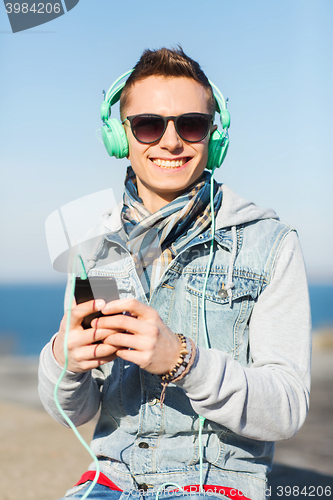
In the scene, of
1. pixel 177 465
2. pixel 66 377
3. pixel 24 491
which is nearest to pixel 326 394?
pixel 24 491

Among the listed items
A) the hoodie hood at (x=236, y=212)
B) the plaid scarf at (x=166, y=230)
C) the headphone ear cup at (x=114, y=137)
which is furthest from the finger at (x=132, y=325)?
the headphone ear cup at (x=114, y=137)

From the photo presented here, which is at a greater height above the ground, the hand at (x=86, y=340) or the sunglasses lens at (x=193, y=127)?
the sunglasses lens at (x=193, y=127)

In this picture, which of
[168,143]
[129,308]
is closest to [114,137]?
[168,143]

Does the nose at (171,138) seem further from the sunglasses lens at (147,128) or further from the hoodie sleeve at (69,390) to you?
the hoodie sleeve at (69,390)

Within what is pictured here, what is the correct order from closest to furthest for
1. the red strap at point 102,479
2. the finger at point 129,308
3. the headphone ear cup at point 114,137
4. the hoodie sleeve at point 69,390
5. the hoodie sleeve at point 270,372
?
the finger at point 129,308 < the hoodie sleeve at point 270,372 < the hoodie sleeve at point 69,390 < the red strap at point 102,479 < the headphone ear cup at point 114,137

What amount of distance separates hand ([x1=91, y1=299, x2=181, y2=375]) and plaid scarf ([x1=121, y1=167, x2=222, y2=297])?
20.8 inches

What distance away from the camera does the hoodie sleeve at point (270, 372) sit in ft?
4.49

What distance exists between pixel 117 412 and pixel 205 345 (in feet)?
1.58

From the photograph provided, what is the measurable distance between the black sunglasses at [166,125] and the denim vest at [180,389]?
1.37 feet

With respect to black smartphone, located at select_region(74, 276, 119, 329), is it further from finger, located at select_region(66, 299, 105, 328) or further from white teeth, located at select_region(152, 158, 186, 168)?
white teeth, located at select_region(152, 158, 186, 168)

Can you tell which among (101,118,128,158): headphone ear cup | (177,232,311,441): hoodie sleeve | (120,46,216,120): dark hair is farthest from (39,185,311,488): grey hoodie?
(120,46,216,120): dark hair

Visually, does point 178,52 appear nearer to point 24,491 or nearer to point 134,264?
point 134,264

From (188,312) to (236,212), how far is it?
50cm

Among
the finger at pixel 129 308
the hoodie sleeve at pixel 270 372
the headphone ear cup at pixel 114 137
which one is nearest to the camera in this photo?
the finger at pixel 129 308
